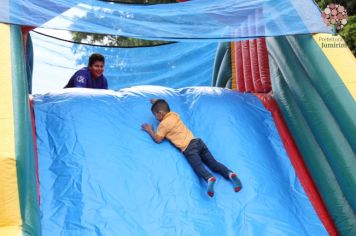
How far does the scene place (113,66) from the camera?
15.9 ft

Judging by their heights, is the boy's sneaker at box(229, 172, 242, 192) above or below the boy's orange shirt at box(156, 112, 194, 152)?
below

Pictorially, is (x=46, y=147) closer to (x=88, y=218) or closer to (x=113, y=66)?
(x=88, y=218)

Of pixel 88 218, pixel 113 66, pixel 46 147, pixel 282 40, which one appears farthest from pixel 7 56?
pixel 113 66

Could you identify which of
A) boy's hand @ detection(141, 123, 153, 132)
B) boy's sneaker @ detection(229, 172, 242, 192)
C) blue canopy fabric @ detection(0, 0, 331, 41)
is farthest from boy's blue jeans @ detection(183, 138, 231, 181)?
blue canopy fabric @ detection(0, 0, 331, 41)

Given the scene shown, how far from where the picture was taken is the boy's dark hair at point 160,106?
3.45 metres

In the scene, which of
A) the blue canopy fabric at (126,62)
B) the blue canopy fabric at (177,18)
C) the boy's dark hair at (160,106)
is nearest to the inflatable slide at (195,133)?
the blue canopy fabric at (177,18)

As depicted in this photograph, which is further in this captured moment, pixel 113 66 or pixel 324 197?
pixel 113 66

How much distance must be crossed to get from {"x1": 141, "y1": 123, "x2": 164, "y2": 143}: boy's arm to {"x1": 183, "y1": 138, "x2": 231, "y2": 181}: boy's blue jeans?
20 centimetres

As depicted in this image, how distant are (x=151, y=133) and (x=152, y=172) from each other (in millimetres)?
Result: 343

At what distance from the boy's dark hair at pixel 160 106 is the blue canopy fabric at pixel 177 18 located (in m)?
0.64

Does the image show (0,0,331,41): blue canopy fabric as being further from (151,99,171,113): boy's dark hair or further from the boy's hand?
the boy's hand

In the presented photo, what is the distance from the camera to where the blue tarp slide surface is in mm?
2791

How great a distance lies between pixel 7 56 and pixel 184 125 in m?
1.28

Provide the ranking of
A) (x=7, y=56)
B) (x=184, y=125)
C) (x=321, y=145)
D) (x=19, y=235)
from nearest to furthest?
(x=19, y=235), (x=7, y=56), (x=321, y=145), (x=184, y=125)
